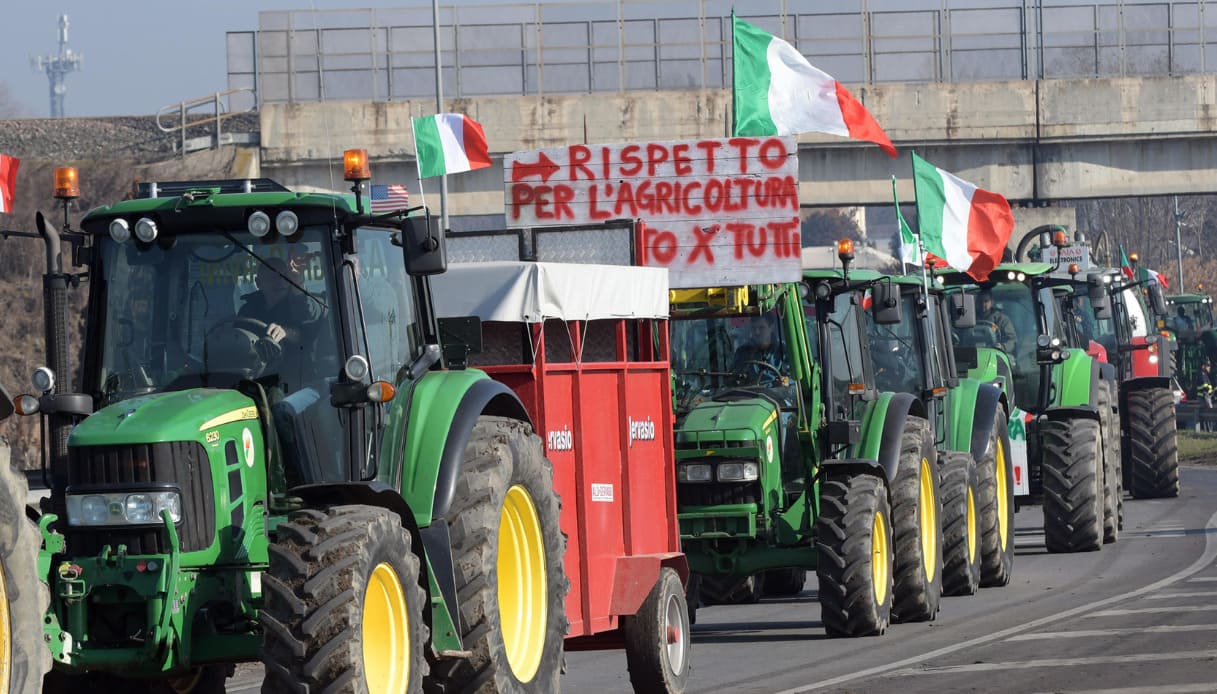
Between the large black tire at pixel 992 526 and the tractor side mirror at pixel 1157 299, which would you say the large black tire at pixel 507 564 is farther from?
the tractor side mirror at pixel 1157 299

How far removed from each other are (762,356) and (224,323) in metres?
6.61

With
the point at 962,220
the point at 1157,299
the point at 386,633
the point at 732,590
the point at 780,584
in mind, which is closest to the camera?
the point at 386,633

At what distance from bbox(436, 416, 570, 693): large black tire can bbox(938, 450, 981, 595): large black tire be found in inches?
276

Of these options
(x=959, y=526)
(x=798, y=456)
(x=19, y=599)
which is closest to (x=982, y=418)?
(x=959, y=526)

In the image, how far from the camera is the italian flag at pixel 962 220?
20.5m

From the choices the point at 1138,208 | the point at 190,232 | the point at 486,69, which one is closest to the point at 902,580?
the point at 190,232

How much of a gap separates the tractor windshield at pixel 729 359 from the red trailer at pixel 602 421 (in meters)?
2.66

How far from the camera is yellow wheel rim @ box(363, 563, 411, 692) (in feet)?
26.0

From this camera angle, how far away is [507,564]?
9.52m

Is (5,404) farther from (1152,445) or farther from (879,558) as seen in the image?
(1152,445)

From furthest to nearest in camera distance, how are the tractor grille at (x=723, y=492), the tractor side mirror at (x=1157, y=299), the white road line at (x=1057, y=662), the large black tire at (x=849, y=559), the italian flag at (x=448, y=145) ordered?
the tractor side mirror at (x=1157, y=299), the italian flag at (x=448, y=145), the tractor grille at (x=723, y=492), the large black tire at (x=849, y=559), the white road line at (x=1057, y=662)

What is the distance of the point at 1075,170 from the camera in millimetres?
43562

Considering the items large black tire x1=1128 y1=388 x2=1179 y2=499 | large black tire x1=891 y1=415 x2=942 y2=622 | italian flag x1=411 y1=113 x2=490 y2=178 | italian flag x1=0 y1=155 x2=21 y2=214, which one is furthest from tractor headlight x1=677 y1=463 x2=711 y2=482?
large black tire x1=1128 y1=388 x2=1179 y2=499

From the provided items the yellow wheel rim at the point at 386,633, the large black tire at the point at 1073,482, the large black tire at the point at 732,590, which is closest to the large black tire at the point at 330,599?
the yellow wheel rim at the point at 386,633
